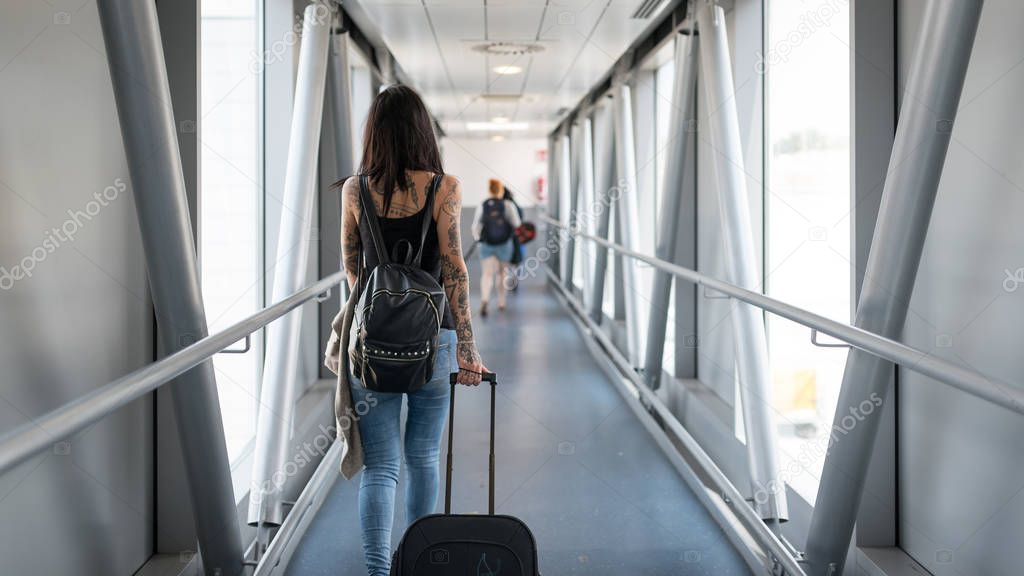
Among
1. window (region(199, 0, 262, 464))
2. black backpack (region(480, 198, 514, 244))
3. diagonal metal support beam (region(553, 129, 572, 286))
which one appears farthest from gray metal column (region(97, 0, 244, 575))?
diagonal metal support beam (region(553, 129, 572, 286))

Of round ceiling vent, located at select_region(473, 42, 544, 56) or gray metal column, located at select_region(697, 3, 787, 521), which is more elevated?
round ceiling vent, located at select_region(473, 42, 544, 56)

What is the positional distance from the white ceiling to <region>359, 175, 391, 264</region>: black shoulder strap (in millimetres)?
3272

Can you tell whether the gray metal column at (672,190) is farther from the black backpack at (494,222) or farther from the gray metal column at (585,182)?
the gray metal column at (585,182)

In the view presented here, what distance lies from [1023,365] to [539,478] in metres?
→ 2.30

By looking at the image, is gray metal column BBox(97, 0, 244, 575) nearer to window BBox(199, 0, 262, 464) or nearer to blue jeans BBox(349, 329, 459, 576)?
blue jeans BBox(349, 329, 459, 576)

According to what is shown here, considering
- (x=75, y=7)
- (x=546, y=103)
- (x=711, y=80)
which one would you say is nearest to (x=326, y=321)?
(x=711, y=80)

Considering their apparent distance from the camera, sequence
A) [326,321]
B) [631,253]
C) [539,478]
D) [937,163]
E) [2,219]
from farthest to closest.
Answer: [326,321]
[631,253]
[539,478]
[937,163]
[2,219]

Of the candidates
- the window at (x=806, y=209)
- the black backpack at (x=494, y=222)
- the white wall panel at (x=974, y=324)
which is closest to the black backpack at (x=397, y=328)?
the white wall panel at (x=974, y=324)

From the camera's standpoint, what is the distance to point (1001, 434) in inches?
92.0

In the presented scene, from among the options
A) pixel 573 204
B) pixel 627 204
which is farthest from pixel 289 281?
pixel 573 204

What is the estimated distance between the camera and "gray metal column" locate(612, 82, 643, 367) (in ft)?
23.8

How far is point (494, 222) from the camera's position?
10.0 metres

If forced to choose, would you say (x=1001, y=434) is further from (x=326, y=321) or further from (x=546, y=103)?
(x=546, y=103)

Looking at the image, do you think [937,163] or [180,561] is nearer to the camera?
[937,163]
